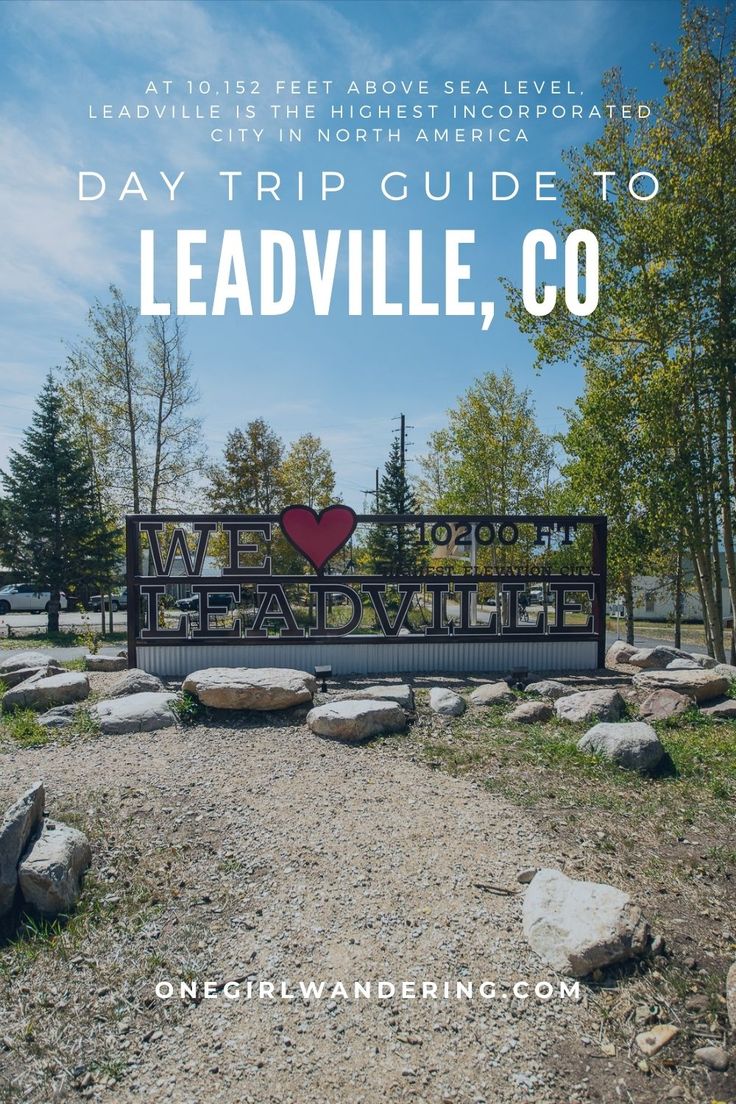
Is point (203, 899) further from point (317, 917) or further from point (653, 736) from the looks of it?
point (653, 736)

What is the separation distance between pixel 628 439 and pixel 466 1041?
12.7 metres

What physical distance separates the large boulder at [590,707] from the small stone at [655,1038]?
5.31 meters

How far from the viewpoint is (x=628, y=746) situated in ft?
22.6

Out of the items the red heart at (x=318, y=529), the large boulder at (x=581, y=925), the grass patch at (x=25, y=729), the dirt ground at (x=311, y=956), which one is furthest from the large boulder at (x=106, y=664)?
the large boulder at (x=581, y=925)

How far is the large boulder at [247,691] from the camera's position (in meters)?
8.77

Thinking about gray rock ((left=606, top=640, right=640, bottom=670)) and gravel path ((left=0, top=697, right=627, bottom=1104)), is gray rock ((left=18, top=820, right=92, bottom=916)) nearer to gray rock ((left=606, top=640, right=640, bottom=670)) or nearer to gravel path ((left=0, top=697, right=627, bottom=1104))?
gravel path ((left=0, top=697, right=627, bottom=1104))

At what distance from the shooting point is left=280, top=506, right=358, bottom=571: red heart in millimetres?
12000

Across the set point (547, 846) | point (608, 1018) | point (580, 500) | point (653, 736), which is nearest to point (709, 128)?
point (580, 500)

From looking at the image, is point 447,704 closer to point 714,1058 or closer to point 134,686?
point 134,686

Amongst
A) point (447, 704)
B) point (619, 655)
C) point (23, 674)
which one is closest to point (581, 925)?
point (447, 704)

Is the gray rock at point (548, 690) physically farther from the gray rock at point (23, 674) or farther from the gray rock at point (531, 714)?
the gray rock at point (23, 674)

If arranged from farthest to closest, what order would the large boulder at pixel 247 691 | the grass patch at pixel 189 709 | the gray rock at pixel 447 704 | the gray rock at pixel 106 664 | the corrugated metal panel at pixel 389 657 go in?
the gray rock at pixel 106 664 < the corrugated metal panel at pixel 389 657 < the gray rock at pixel 447 704 < the large boulder at pixel 247 691 < the grass patch at pixel 189 709

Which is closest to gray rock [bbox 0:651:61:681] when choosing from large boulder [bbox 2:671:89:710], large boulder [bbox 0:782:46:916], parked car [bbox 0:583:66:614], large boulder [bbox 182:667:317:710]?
large boulder [bbox 2:671:89:710]

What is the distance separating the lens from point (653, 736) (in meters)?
7.01
